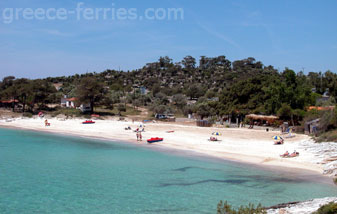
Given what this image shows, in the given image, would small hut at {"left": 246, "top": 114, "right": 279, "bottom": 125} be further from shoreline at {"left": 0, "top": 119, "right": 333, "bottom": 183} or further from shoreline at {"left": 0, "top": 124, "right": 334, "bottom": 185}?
shoreline at {"left": 0, "top": 124, "right": 334, "bottom": 185}

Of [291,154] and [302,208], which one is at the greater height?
[291,154]

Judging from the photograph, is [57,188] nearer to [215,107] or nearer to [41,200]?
[41,200]

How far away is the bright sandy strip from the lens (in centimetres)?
2645

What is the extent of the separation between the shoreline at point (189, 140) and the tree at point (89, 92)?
5091mm

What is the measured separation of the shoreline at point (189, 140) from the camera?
24891 mm

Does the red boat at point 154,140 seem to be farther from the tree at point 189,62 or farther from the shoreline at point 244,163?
the tree at point 189,62

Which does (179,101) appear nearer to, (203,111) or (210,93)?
(210,93)

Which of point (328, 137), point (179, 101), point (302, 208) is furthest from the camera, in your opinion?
point (179, 101)

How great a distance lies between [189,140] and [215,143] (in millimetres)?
3380

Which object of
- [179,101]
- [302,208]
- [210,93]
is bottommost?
[302,208]

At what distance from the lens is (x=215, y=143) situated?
33.5m

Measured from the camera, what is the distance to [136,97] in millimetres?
70938

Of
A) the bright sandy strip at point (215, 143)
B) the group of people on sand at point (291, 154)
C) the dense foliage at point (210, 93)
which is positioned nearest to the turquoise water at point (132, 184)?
the bright sandy strip at point (215, 143)

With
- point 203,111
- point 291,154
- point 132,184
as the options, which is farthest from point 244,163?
point 203,111
